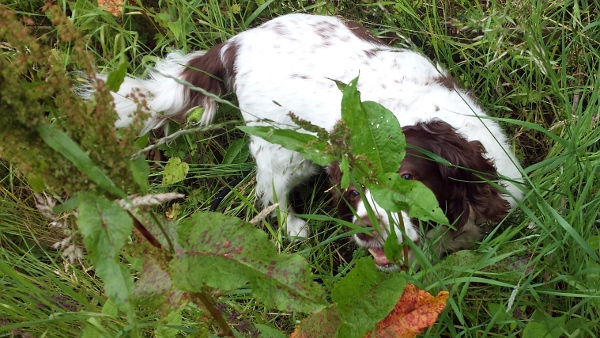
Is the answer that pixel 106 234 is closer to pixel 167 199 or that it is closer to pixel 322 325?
pixel 167 199

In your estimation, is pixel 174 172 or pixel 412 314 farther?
pixel 174 172

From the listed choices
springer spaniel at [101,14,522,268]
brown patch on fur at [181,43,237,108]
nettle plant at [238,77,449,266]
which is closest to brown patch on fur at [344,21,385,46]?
springer spaniel at [101,14,522,268]

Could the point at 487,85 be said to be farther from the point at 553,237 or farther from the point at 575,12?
the point at 553,237

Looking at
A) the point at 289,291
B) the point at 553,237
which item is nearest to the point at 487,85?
the point at 553,237

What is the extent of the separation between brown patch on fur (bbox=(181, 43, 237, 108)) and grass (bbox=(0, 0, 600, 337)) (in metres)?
0.22

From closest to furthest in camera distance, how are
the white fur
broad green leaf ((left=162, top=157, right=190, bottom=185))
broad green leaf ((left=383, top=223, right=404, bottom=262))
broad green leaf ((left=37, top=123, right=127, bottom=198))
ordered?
1. broad green leaf ((left=37, top=123, right=127, bottom=198))
2. broad green leaf ((left=383, top=223, right=404, bottom=262))
3. the white fur
4. broad green leaf ((left=162, top=157, right=190, bottom=185))

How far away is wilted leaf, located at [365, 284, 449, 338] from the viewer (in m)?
1.75

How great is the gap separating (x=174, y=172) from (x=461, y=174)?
161 centimetres

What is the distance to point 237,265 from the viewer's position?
1.38 meters

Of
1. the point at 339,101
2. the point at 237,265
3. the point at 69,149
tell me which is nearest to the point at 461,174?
the point at 339,101

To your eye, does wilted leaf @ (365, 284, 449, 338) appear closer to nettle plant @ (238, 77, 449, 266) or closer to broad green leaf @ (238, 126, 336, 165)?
nettle plant @ (238, 77, 449, 266)

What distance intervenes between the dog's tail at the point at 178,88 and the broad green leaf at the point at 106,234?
223 centimetres

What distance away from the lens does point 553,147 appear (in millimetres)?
2980

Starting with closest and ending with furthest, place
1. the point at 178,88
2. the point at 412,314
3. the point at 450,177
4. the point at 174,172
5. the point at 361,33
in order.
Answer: the point at 412,314, the point at 450,177, the point at 361,33, the point at 174,172, the point at 178,88
